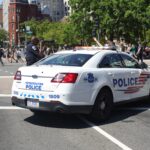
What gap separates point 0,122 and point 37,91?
3.40 ft

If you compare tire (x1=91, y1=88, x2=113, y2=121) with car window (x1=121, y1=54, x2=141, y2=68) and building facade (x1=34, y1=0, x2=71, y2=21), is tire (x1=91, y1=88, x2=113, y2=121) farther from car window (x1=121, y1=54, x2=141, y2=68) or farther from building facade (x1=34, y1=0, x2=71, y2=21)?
building facade (x1=34, y1=0, x2=71, y2=21)

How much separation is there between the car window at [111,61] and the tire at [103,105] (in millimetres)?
583

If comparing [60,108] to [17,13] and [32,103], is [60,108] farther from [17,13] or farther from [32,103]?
[17,13]

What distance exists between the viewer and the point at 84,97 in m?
9.52

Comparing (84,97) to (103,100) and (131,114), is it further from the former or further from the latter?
(131,114)

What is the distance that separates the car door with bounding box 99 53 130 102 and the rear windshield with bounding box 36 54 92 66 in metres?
0.39

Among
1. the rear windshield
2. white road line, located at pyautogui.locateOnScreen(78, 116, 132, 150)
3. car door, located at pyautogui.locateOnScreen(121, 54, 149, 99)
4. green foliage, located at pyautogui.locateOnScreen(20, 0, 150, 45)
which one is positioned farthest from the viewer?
green foliage, located at pyautogui.locateOnScreen(20, 0, 150, 45)

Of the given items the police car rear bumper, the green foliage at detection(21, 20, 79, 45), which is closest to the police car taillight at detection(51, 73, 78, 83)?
the police car rear bumper

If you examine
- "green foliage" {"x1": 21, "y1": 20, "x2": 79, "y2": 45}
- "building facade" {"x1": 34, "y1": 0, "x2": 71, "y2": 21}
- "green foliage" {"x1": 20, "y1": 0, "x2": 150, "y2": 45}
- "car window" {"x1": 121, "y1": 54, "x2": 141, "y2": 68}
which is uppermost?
"building facade" {"x1": 34, "y1": 0, "x2": 71, "y2": 21}

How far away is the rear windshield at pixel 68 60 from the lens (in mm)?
10164

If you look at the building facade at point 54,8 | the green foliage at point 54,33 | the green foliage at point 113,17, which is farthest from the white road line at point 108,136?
Result: the building facade at point 54,8

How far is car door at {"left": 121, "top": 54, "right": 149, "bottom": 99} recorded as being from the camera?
11.2 metres

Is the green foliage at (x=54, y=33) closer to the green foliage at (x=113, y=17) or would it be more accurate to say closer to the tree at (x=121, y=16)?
the green foliage at (x=113, y=17)

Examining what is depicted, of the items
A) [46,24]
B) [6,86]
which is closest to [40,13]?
[46,24]
